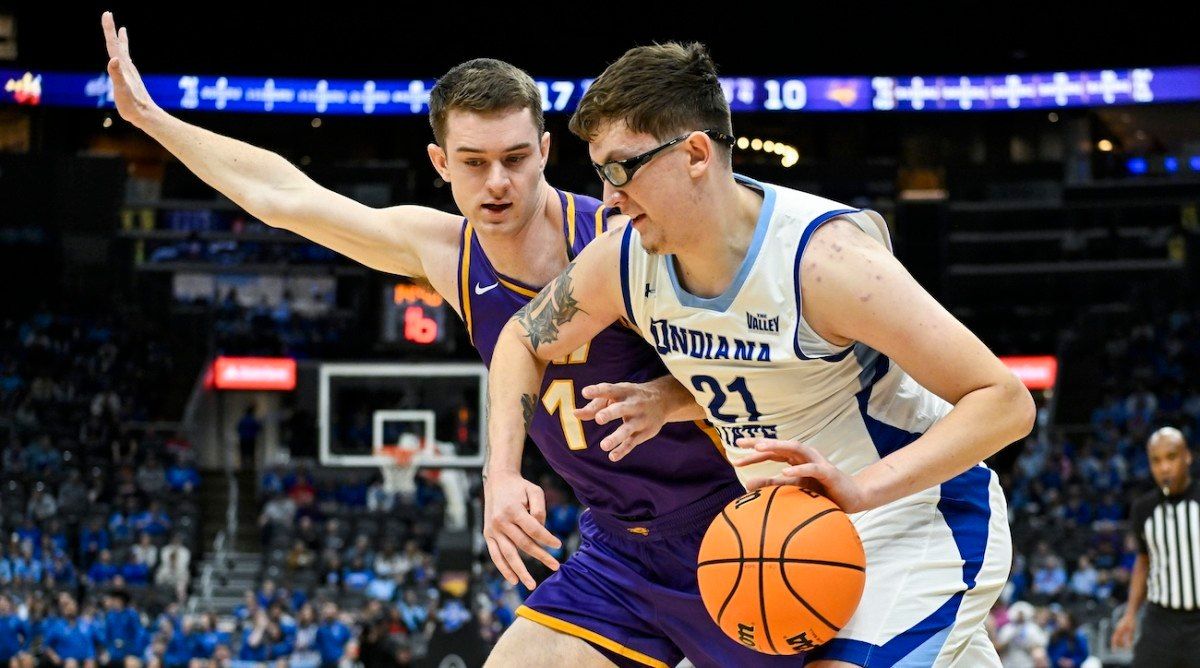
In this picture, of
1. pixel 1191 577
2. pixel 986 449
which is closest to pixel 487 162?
pixel 986 449

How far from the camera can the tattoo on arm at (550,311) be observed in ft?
12.4

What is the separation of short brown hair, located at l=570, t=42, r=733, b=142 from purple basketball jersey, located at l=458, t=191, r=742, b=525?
0.86 m

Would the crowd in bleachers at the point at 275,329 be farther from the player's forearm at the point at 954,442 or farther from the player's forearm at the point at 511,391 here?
the player's forearm at the point at 954,442

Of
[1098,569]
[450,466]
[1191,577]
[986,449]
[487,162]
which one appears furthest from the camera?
[450,466]

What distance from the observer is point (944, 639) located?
329 cm

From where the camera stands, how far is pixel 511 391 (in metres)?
3.86

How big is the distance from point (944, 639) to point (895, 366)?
645 mm

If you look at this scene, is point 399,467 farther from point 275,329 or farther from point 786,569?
point 786,569

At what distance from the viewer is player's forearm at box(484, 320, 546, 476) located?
378cm

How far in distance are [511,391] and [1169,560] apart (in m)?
5.60

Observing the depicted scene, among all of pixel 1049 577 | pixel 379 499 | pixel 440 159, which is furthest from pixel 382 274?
pixel 440 159

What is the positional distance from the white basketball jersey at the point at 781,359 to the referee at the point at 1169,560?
17.2 feet

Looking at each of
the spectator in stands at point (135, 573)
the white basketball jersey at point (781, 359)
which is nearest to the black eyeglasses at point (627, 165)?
the white basketball jersey at point (781, 359)

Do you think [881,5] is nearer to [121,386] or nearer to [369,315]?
[369,315]
